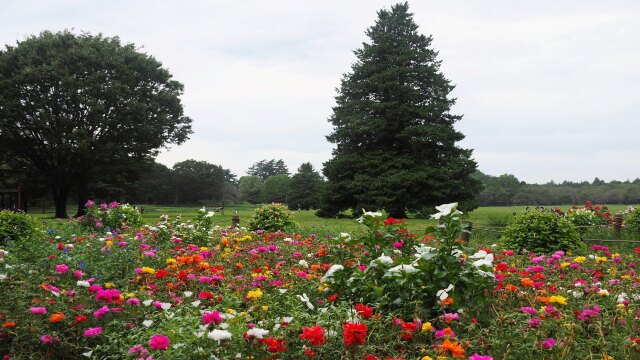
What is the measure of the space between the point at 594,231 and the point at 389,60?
13.6 meters

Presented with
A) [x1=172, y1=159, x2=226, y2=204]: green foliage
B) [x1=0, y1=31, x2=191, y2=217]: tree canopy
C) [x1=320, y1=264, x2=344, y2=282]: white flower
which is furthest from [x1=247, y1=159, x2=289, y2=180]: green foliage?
[x1=320, y1=264, x2=344, y2=282]: white flower

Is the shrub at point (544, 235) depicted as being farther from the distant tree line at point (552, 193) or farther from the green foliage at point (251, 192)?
the green foliage at point (251, 192)

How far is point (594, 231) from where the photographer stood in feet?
34.7

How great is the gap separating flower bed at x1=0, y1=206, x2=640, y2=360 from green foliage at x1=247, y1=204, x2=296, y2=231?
6336 mm

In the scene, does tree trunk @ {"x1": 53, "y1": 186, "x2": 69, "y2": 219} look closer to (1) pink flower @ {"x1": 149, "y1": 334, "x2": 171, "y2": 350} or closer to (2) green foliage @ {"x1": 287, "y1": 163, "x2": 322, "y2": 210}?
(2) green foliage @ {"x1": 287, "y1": 163, "x2": 322, "y2": 210}

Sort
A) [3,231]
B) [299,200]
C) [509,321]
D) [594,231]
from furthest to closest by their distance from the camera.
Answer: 1. [299,200]
2. [594,231]
3. [3,231]
4. [509,321]

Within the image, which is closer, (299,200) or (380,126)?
(380,126)

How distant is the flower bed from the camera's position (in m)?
2.46

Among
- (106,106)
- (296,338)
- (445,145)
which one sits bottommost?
(296,338)

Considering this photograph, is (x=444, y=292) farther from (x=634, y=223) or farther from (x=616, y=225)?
(x=634, y=223)

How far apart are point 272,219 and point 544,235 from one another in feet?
19.9

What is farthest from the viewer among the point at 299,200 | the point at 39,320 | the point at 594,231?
the point at 299,200

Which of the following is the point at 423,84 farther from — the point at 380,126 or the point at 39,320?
the point at 39,320

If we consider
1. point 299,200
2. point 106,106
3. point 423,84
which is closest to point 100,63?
point 106,106
